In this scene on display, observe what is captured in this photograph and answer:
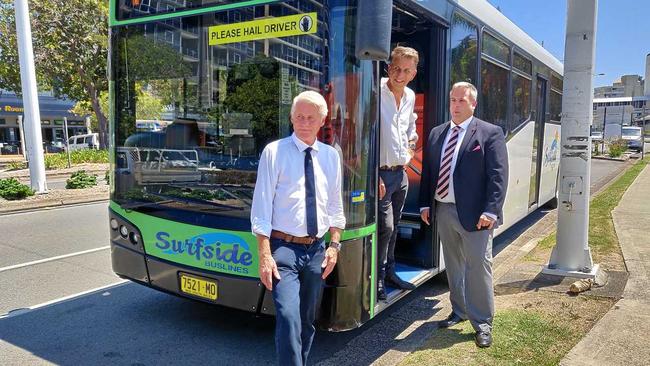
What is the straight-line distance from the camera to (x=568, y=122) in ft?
17.4

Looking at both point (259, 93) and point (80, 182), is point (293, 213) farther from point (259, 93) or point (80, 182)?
point (80, 182)

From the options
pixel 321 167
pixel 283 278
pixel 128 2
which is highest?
pixel 128 2

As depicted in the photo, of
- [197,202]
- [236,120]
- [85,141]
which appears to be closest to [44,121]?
[85,141]

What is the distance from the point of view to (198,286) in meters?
3.63

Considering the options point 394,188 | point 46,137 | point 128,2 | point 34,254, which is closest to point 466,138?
point 394,188

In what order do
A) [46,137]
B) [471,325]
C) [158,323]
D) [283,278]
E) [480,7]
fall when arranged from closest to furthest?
[283,278]
[471,325]
[158,323]
[480,7]
[46,137]

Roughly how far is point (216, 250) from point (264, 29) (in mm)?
1534

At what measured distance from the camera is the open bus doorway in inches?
178

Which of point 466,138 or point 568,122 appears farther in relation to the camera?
point 568,122

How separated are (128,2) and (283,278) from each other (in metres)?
2.62

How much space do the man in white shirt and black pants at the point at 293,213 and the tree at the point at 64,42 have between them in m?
21.9

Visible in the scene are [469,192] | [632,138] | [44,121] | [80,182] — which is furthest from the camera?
[44,121]

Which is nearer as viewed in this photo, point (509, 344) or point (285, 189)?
point (285, 189)

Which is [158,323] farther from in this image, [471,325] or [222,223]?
[471,325]
